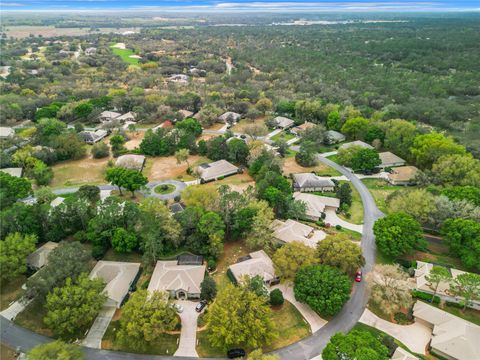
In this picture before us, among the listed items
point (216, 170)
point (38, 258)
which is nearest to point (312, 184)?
point (216, 170)

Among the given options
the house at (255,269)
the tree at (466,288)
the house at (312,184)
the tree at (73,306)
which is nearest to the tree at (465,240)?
the tree at (466,288)

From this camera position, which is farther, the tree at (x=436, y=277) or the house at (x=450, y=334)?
the tree at (x=436, y=277)

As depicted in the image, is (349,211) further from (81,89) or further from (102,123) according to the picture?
(81,89)

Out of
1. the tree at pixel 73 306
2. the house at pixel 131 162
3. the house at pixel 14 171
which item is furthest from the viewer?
the house at pixel 131 162

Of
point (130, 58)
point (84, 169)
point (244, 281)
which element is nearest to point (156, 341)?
point (244, 281)

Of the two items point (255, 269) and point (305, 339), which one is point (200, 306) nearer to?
point (255, 269)

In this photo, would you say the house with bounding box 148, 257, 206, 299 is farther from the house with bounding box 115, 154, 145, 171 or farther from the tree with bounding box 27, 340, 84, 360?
the house with bounding box 115, 154, 145, 171

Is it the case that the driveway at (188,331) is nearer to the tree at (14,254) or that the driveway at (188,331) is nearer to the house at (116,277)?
the house at (116,277)
